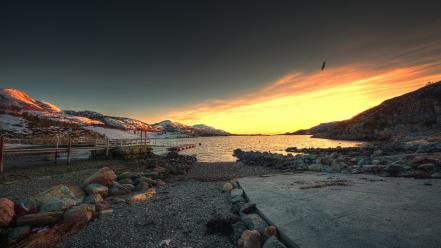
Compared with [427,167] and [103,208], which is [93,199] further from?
[427,167]

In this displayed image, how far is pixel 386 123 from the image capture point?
231ft

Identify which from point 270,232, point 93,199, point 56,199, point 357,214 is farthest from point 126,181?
point 357,214

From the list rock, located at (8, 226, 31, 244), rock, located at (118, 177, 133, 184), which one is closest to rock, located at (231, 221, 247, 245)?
rock, located at (8, 226, 31, 244)

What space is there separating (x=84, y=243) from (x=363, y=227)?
7232 millimetres

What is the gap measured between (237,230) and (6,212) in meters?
7.77

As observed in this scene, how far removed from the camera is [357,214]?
6074 mm

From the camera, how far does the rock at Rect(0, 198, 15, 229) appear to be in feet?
23.9

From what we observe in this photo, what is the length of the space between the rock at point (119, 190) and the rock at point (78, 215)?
3.84 meters

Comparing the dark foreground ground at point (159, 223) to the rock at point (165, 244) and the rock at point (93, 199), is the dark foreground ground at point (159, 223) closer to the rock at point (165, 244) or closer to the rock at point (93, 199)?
the rock at point (165, 244)

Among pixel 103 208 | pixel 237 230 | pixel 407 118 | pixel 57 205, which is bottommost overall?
pixel 237 230

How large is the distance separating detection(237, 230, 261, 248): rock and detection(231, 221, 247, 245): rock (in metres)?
0.50

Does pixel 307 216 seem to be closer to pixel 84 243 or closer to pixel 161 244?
pixel 161 244

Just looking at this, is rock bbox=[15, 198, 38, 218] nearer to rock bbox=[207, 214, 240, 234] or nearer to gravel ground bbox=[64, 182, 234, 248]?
gravel ground bbox=[64, 182, 234, 248]

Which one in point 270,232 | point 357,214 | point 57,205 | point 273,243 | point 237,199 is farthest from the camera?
point 237,199
